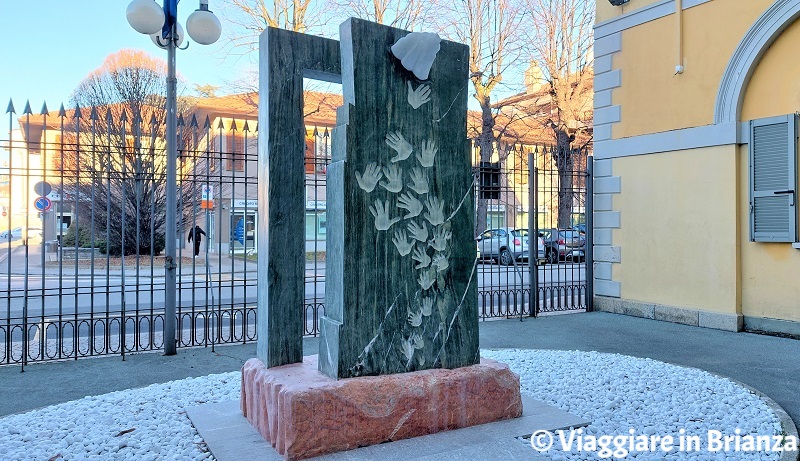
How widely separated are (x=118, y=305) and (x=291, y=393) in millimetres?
8759

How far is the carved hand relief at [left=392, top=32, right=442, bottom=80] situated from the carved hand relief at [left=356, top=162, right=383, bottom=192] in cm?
71

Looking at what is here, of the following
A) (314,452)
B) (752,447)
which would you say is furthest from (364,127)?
(752,447)

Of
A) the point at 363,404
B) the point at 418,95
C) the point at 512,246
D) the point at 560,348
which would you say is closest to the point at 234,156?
the point at 418,95

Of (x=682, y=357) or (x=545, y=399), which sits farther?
(x=682, y=357)

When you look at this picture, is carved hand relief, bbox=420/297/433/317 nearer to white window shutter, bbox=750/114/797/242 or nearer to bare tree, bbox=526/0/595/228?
white window shutter, bbox=750/114/797/242

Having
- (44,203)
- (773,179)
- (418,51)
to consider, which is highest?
(418,51)

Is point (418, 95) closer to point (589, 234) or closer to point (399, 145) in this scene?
point (399, 145)

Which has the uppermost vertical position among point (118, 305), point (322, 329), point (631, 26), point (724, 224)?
point (631, 26)

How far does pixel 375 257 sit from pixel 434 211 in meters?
0.54

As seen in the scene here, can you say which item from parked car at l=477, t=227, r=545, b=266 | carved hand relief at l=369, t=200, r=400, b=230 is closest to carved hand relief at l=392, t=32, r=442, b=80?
carved hand relief at l=369, t=200, r=400, b=230

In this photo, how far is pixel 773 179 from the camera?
6.87 metres

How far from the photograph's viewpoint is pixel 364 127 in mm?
3508

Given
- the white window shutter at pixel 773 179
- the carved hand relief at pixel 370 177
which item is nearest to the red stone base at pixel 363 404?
the carved hand relief at pixel 370 177

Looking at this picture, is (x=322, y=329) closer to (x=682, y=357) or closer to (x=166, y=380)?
(x=166, y=380)
